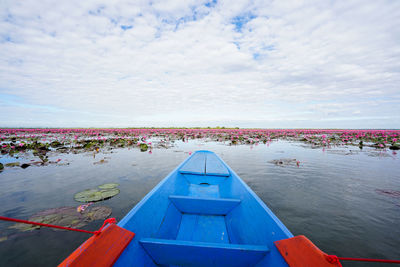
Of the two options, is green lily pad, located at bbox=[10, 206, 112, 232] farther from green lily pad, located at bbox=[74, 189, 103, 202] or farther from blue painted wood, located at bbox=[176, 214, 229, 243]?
blue painted wood, located at bbox=[176, 214, 229, 243]

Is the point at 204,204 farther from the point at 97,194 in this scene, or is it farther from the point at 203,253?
the point at 97,194

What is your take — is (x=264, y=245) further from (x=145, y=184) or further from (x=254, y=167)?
(x=254, y=167)

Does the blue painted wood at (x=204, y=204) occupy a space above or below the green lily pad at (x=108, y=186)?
above

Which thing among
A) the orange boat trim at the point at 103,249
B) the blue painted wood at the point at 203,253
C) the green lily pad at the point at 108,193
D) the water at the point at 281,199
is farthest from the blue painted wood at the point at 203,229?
the green lily pad at the point at 108,193

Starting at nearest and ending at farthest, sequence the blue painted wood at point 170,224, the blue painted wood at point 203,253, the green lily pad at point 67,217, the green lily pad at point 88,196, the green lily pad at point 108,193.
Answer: the blue painted wood at point 203,253, the blue painted wood at point 170,224, the green lily pad at point 67,217, the green lily pad at point 88,196, the green lily pad at point 108,193

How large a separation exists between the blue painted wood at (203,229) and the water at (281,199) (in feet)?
4.44

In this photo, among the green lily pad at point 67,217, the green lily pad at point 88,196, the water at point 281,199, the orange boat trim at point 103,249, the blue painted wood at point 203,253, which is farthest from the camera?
the green lily pad at point 88,196

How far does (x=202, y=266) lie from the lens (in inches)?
67.4

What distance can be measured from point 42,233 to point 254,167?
629 cm

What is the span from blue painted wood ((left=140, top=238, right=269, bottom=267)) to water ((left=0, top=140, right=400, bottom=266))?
1.52 metres

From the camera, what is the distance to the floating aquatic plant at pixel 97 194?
3.63 m

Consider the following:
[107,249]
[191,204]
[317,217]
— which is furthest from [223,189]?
[107,249]

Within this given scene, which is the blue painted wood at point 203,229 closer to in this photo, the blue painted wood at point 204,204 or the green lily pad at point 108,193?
the blue painted wood at point 204,204

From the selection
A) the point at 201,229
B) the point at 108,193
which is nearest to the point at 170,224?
the point at 201,229
